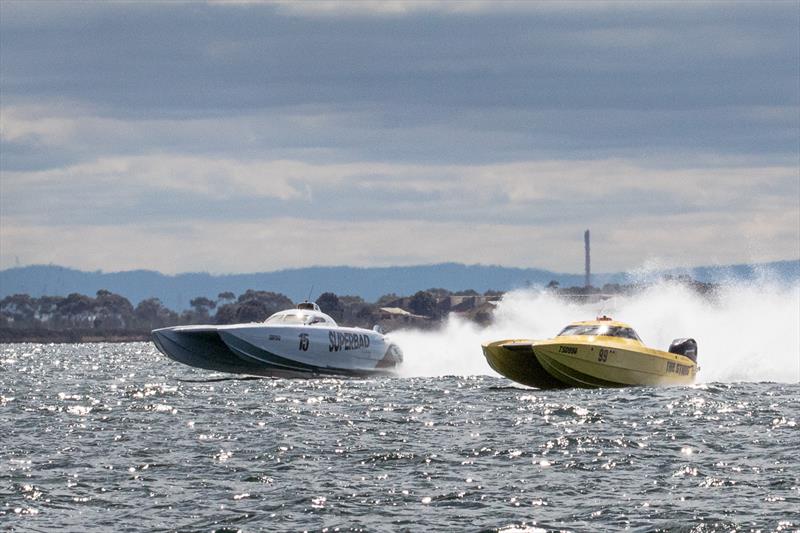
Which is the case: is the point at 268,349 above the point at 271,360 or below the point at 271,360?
above

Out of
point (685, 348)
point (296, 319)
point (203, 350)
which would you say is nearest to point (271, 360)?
point (296, 319)

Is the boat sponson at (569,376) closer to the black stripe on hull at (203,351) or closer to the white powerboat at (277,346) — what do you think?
the white powerboat at (277,346)

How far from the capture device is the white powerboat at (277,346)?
49156mm

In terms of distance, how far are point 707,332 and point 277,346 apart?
2021 centimetres

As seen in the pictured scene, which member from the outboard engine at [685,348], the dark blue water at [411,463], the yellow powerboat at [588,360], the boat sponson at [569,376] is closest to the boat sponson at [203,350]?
the dark blue water at [411,463]

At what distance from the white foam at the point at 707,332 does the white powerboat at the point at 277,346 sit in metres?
7.44

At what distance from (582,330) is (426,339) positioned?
31.2 metres

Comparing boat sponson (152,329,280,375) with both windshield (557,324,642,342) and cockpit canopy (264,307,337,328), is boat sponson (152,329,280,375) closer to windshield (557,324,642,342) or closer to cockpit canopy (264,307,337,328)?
cockpit canopy (264,307,337,328)

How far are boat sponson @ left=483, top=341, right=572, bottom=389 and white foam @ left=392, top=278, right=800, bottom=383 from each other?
1081cm

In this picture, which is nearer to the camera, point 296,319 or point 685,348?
point 685,348

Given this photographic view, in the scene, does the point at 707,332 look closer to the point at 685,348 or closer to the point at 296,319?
the point at 685,348

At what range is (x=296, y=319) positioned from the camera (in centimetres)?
5088

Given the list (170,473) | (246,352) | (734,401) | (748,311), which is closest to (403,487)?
(170,473)

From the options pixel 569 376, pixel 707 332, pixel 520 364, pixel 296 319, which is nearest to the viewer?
pixel 569 376
